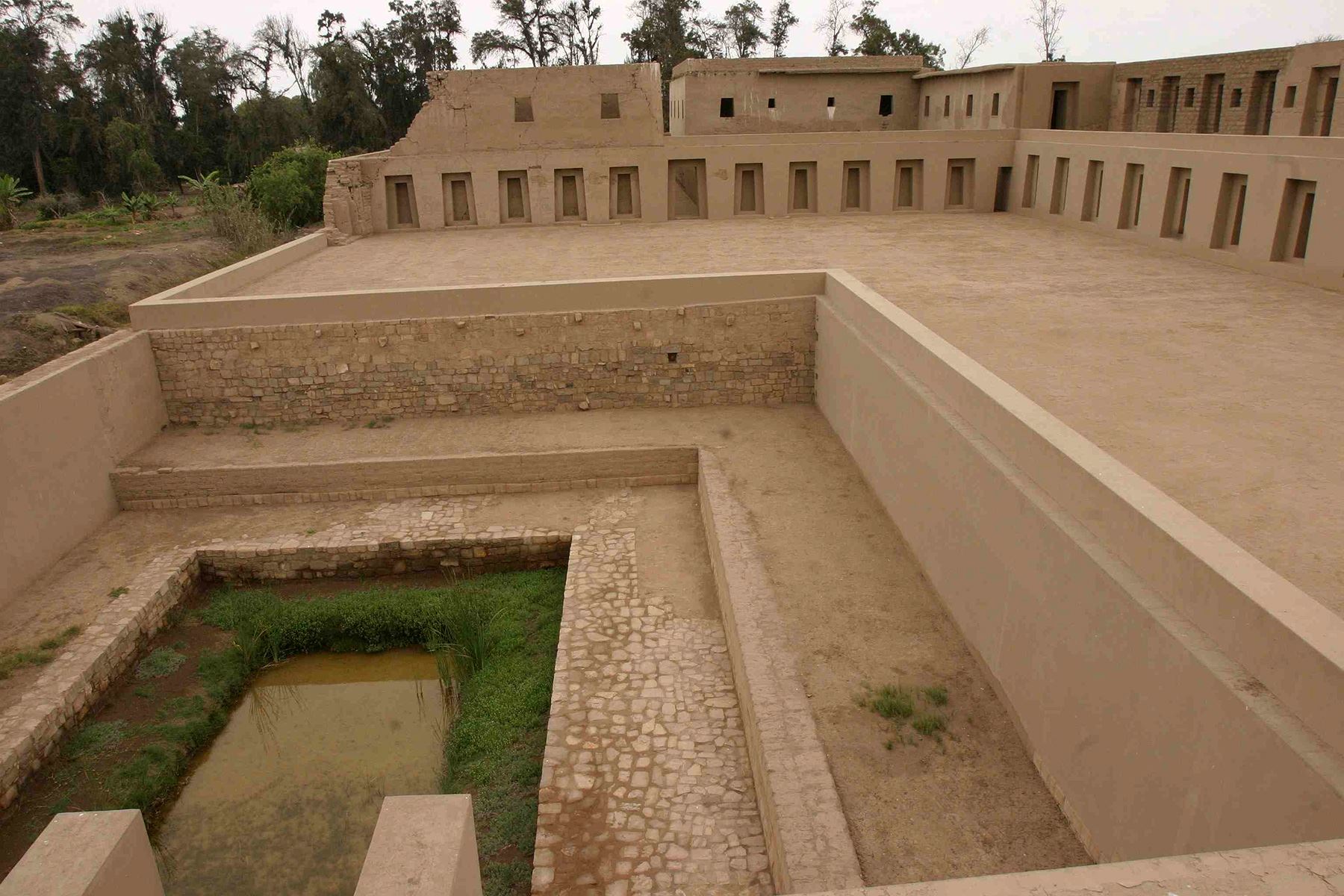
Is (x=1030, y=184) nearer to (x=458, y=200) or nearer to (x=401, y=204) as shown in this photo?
(x=458, y=200)

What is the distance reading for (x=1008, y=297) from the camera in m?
10.4

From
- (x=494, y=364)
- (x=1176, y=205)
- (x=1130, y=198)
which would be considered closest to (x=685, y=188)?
(x=1130, y=198)

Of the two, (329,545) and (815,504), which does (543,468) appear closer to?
(329,545)

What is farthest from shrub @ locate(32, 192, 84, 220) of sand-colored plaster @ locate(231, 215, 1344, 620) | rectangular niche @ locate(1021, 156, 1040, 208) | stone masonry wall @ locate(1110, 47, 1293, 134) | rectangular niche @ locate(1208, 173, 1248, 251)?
rectangular niche @ locate(1208, 173, 1248, 251)

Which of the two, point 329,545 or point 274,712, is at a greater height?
point 329,545

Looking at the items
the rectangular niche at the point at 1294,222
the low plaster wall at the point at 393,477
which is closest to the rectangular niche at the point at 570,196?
the low plaster wall at the point at 393,477

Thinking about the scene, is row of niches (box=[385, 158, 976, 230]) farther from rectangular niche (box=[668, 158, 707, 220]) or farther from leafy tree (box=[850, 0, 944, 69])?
leafy tree (box=[850, 0, 944, 69])

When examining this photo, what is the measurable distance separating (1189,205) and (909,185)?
6974mm

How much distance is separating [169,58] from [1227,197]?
145ft

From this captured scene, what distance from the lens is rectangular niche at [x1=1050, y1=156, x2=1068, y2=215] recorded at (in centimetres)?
1605

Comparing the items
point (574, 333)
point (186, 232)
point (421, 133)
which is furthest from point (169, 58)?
point (574, 333)

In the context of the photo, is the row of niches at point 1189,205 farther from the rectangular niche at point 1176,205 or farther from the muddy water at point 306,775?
the muddy water at point 306,775

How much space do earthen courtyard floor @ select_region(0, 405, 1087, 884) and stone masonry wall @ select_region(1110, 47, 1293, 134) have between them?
11610 mm

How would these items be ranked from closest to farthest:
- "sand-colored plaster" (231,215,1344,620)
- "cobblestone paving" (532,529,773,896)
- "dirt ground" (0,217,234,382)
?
"sand-colored plaster" (231,215,1344,620) → "cobblestone paving" (532,529,773,896) → "dirt ground" (0,217,234,382)
